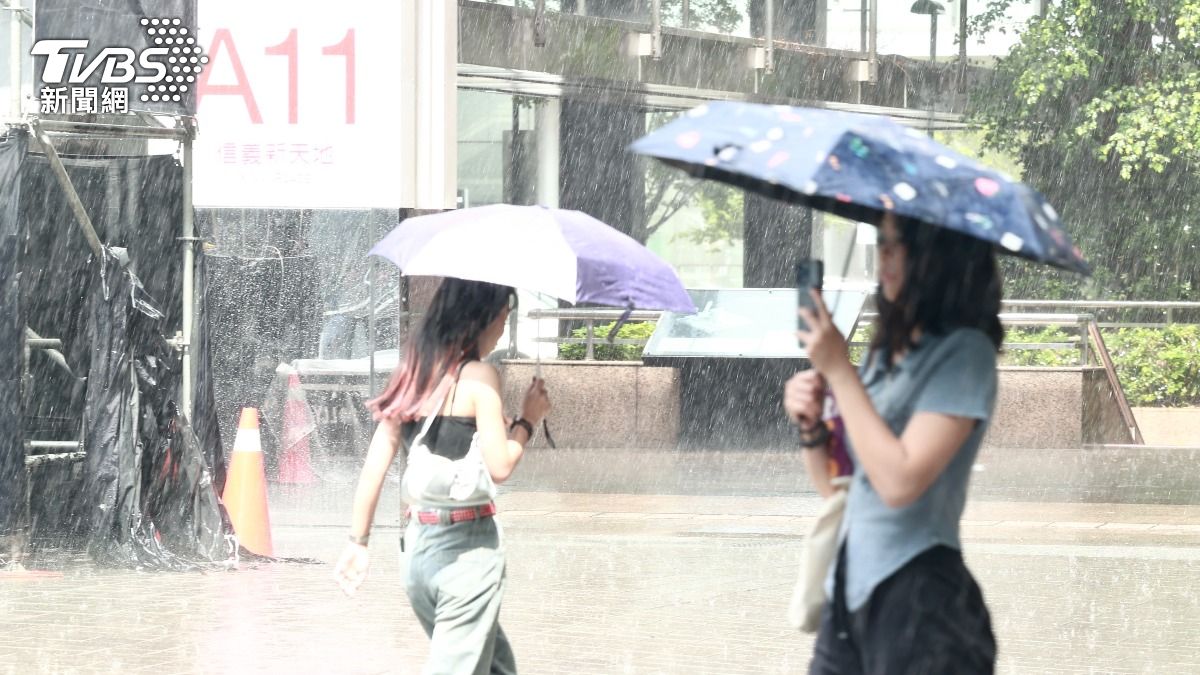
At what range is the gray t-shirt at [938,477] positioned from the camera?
3242 mm

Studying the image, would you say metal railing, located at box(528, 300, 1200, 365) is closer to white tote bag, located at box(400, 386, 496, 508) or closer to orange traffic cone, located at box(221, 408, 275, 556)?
orange traffic cone, located at box(221, 408, 275, 556)

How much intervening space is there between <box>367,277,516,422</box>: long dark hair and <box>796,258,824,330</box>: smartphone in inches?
66.2

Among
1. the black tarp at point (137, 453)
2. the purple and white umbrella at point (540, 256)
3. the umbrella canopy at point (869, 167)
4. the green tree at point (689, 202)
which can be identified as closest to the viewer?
the umbrella canopy at point (869, 167)

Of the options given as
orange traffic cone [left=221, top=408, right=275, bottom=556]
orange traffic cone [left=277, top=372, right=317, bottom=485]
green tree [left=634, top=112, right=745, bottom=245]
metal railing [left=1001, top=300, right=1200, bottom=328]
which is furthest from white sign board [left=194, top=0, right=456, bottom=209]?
green tree [left=634, top=112, right=745, bottom=245]

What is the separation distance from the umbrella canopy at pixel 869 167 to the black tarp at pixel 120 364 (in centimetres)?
729

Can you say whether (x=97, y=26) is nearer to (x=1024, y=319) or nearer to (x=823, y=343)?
(x=823, y=343)

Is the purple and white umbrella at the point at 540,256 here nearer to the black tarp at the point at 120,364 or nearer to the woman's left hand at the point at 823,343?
the woman's left hand at the point at 823,343

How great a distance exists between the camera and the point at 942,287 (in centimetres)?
332

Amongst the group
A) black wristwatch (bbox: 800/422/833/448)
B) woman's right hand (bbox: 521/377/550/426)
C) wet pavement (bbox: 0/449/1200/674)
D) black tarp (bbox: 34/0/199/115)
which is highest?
black tarp (bbox: 34/0/199/115)

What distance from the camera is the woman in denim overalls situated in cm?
474

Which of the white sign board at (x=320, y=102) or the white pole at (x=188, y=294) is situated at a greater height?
the white sign board at (x=320, y=102)

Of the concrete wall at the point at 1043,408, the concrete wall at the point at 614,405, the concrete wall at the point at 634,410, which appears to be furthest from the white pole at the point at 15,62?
the concrete wall at the point at 1043,408

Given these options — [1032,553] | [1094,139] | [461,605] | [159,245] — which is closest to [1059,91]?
[1094,139]

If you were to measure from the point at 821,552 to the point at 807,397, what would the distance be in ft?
1.05
